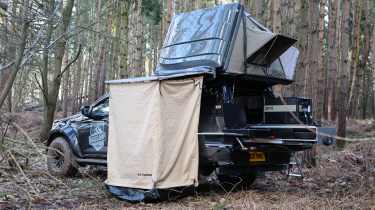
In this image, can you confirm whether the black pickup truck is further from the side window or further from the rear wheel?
the side window

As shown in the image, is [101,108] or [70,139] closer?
[101,108]

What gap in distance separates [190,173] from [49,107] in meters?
6.98

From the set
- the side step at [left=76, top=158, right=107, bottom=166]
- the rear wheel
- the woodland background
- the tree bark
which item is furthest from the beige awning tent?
the tree bark

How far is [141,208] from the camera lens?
719 cm

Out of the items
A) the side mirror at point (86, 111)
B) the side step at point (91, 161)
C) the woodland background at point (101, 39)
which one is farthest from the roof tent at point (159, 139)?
the side mirror at point (86, 111)

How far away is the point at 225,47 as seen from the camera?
766 cm

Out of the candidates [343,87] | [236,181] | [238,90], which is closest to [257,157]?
[238,90]

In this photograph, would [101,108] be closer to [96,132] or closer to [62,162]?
[96,132]

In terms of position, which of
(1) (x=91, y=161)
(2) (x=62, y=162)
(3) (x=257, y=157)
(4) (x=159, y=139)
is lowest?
(2) (x=62, y=162)

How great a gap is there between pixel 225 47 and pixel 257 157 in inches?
74.0

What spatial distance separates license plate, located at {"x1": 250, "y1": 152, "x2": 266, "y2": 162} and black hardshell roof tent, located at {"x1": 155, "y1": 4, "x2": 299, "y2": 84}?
4.21 feet

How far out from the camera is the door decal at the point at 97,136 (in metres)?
9.33

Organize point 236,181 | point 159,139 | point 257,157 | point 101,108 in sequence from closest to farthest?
1. point 159,139
2. point 257,157
3. point 236,181
4. point 101,108

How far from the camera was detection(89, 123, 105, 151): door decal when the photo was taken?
30.6ft
